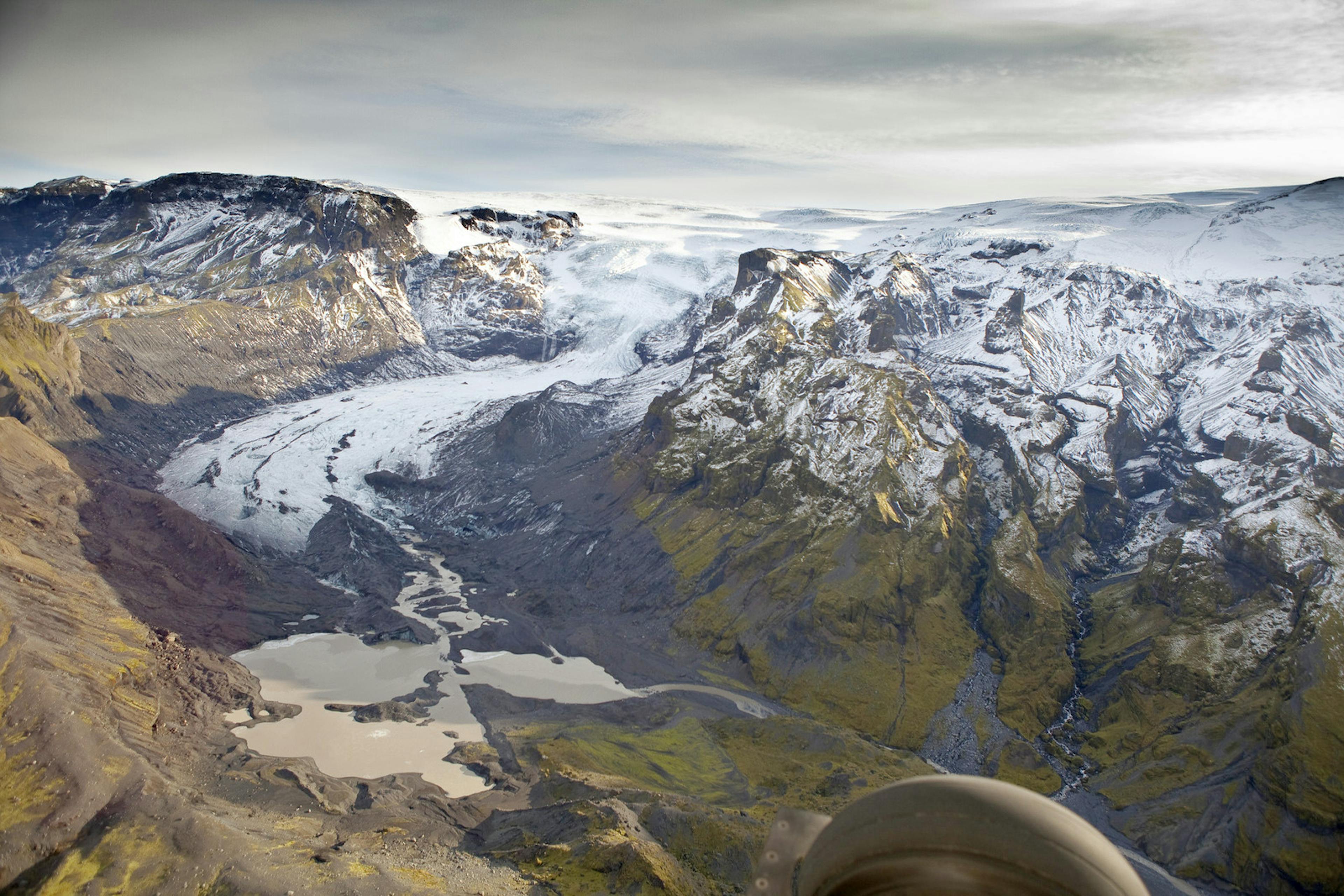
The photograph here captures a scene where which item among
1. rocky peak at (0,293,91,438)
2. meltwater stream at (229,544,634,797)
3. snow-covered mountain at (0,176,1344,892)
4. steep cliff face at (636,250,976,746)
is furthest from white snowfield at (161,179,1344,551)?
meltwater stream at (229,544,634,797)

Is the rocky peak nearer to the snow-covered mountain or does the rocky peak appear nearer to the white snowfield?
the snow-covered mountain

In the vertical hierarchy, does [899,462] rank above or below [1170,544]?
above

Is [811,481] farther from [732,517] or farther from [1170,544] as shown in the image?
[1170,544]

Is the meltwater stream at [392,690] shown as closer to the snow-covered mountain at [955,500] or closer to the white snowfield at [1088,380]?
the snow-covered mountain at [955,500]

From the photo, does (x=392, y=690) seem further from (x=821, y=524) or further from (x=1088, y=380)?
(x=1088, y=380)

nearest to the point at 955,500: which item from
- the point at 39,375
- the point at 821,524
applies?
the point at 821,524

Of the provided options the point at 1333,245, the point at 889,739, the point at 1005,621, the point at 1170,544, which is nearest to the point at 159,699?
the point at 889,739

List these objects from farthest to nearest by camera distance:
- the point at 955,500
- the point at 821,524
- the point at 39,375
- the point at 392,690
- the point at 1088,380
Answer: the point at 1088,380 < the point at 39,375 < the point at 955,500 < the point at 821,524 < the point at 392,690

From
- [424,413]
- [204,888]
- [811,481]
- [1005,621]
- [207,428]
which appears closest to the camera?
[204,888]
